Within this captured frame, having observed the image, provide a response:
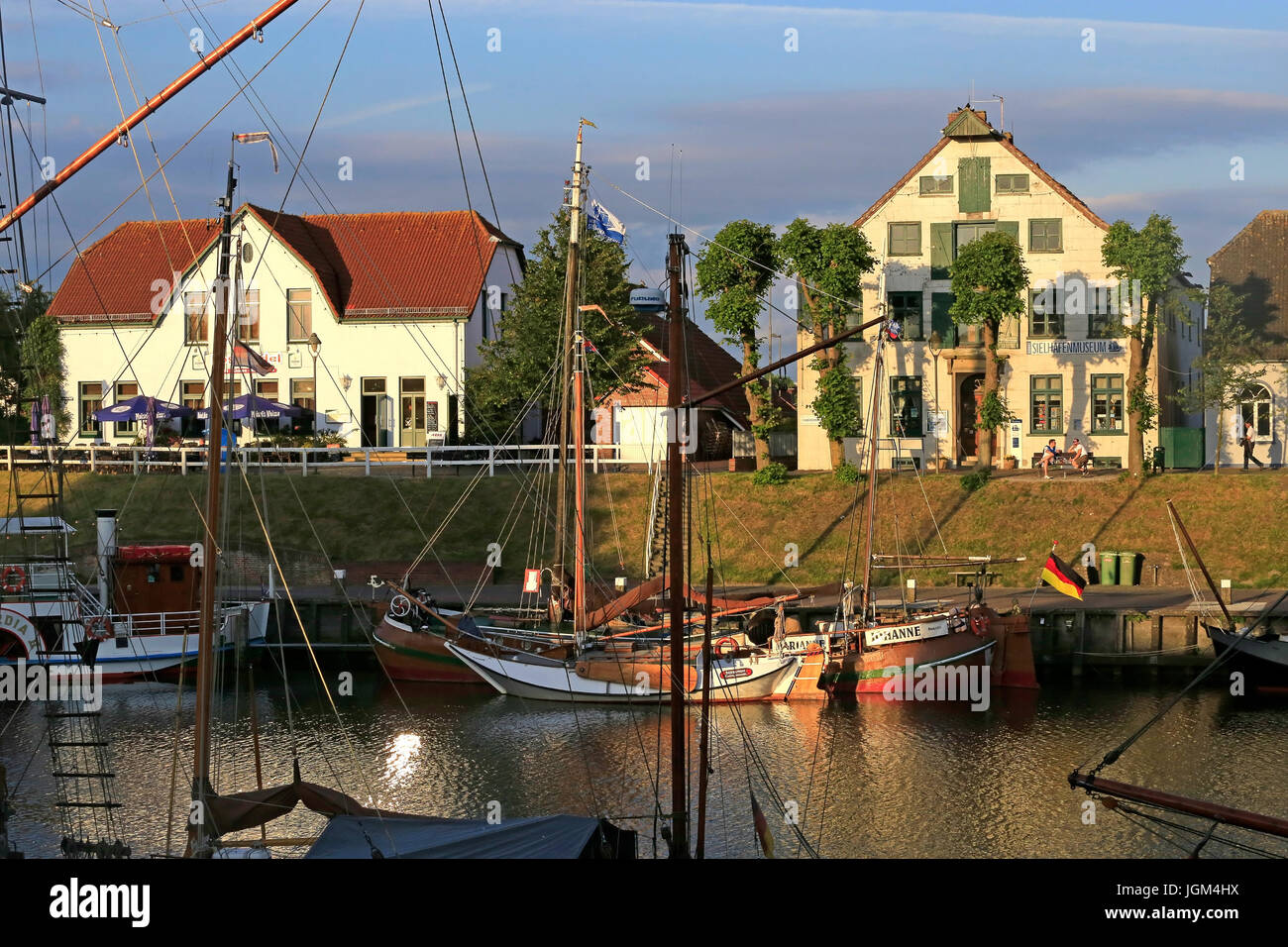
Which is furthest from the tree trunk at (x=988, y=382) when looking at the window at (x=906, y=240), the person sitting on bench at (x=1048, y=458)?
the window at (x=906, y=240)

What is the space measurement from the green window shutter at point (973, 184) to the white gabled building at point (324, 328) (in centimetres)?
2000

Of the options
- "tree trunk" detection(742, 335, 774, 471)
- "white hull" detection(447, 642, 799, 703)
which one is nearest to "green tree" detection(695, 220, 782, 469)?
"tree trunk" detection(742, 335, 774, 471)

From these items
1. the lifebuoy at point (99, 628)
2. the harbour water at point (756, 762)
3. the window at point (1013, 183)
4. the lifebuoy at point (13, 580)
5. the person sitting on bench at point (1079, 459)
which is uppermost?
the window at point (1013, 183)

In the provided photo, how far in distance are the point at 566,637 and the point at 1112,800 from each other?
20.8 metres

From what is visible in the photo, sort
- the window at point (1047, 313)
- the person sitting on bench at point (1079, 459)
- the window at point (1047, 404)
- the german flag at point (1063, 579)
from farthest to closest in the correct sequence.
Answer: the window at point (1047, 313)
the window at point (1047, 404)
the person sitting on bench at point (1079, 459)
the german flag at point (1063, 579)

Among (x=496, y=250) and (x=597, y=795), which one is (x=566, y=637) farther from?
(x=496, y=250)

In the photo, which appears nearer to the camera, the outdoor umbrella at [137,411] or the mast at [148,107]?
the mast at [148,107]

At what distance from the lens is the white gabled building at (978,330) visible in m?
50.4

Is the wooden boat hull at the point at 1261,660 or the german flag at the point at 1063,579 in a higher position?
the german flag at the point at 1063,579

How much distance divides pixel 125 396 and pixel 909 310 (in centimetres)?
3402

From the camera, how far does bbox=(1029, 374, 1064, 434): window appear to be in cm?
5066

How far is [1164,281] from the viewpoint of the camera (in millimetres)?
47125

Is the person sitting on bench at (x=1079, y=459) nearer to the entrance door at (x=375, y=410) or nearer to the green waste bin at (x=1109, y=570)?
the green waste bin at (x=1109, y=570)
